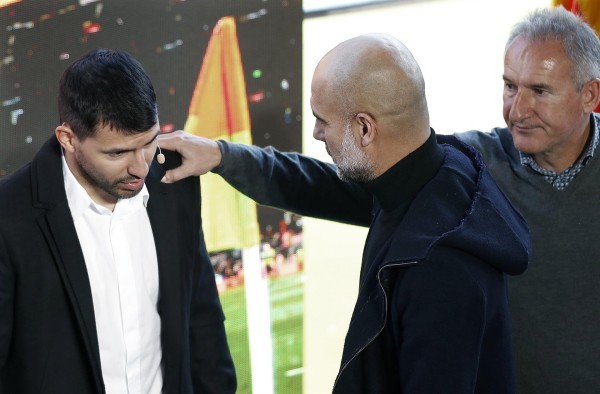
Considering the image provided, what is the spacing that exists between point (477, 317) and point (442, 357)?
0.31ft

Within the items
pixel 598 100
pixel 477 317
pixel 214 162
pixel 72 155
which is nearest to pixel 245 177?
pixel 214 162

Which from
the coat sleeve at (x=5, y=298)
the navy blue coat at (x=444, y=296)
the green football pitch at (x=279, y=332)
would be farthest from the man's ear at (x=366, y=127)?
the green football pitch at (x=279, y=332)

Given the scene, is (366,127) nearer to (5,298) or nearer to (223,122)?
(5,298)

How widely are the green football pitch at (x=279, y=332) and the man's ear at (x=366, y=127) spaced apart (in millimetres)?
1062

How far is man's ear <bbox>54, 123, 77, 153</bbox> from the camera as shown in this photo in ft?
5.54

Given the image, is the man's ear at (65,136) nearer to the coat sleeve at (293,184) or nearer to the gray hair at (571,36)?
the coat sleeve at (293,184)

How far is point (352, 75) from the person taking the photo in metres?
1.67

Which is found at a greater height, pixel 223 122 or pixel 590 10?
pixel 590 10

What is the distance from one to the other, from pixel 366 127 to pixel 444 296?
0.38 m

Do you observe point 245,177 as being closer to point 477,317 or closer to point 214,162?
point 214,162

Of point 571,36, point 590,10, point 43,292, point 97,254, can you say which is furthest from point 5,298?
point 590,10

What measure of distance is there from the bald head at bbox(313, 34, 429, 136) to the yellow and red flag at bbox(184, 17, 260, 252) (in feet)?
2.73

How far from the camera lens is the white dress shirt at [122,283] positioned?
175cm

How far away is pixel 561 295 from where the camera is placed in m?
2.10
